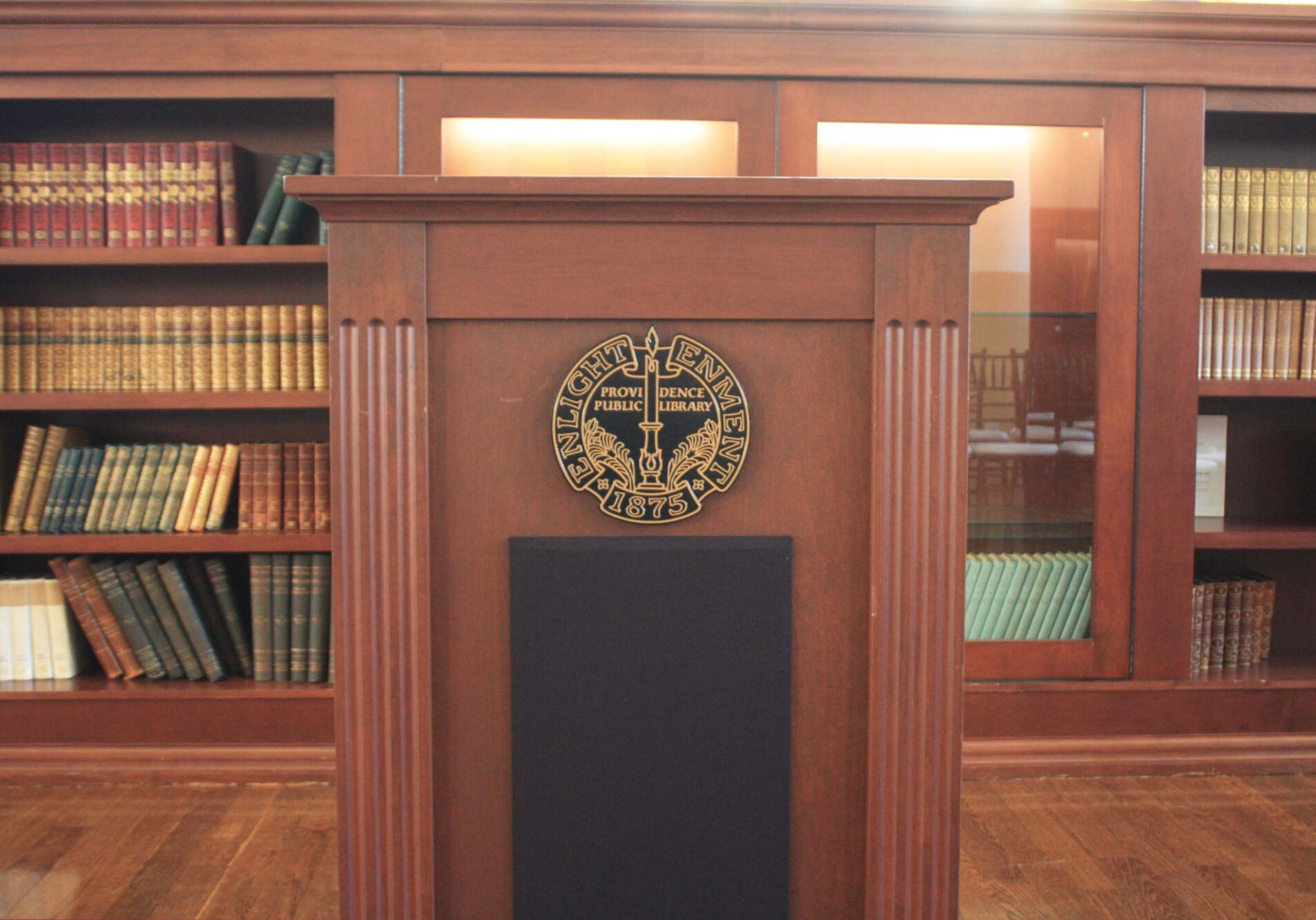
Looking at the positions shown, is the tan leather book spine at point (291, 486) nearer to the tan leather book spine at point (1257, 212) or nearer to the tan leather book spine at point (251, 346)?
the tan leather book spine at point (251, 346)

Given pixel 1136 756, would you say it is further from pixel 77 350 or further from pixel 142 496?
pixel 77 350

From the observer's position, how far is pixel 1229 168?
2547 mm

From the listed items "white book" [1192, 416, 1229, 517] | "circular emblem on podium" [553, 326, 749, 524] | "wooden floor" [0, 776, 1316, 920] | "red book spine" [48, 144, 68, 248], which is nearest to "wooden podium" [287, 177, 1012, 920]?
"circular emblem on podium" [553, 326, 749, 524]

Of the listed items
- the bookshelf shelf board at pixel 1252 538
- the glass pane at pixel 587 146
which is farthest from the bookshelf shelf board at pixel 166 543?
the bookshelf shelf board at pixel 1252 538

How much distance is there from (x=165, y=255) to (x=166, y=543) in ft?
2.21

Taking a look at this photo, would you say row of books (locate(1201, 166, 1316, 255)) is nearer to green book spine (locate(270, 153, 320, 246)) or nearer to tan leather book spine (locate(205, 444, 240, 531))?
green book spine (locate(270, 153, 320, 246))

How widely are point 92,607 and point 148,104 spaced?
4.18ft

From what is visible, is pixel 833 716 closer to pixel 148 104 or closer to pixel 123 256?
pixel 123 256

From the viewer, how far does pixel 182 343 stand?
8.20 ft

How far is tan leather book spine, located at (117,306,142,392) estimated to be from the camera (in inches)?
98.5

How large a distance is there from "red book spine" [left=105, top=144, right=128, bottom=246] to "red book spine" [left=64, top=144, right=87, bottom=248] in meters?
0.05

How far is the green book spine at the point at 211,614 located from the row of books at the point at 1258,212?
2548mm

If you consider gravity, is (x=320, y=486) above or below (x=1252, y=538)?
above

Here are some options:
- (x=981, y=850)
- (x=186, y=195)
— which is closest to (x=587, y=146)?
(x=186, y=195)
